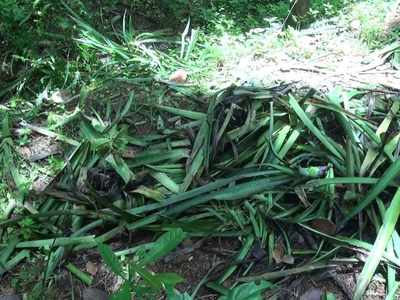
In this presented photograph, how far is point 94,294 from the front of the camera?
7.75 ft

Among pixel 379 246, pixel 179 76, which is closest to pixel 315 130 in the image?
pixel 379 246

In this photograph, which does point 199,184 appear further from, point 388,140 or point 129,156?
point 388,140

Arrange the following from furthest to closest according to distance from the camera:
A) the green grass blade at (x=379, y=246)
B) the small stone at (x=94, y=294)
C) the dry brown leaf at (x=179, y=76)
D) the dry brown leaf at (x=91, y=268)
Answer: the dry brown leaf at (x=179, y=76)
the dry brown leaf at (x=91, y=268)
the small stone at (x=94, y=294)
the green grass blade at (x=379, y=246)

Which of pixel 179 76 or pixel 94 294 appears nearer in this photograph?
pixel 94 294

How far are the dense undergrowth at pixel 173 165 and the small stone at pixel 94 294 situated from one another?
0.06 metres

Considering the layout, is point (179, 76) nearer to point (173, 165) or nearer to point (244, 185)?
point (173, 165)

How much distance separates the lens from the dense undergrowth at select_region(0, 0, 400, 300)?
7.95ft

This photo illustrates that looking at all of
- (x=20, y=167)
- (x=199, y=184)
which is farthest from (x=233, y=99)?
(x=20, y=167)

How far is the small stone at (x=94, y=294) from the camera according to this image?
2.35 metres

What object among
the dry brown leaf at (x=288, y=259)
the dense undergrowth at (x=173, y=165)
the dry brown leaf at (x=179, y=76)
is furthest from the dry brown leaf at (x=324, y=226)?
the dry brown leaf at (x=179, y=76)

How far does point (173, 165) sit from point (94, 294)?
29.9 inches

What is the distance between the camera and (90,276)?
243cm

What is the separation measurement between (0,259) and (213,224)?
969mm

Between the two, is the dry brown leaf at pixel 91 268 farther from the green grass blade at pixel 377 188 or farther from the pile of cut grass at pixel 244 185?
the green grass blade at pixel 377 188
